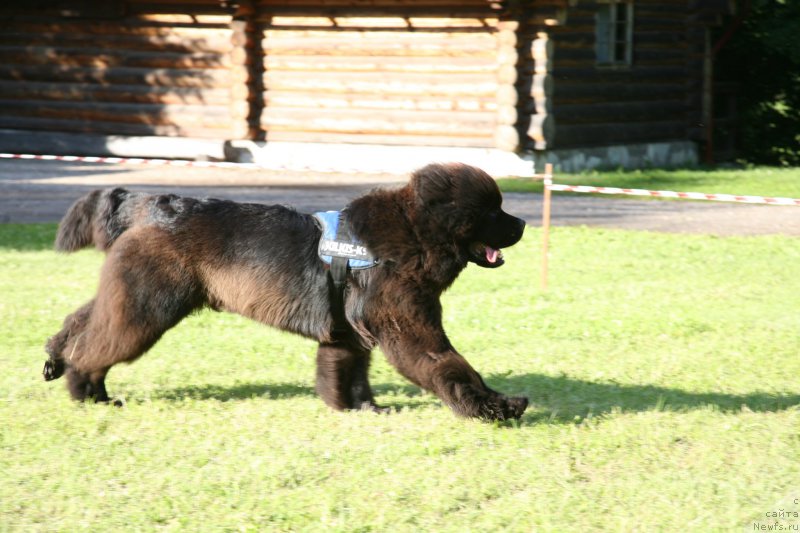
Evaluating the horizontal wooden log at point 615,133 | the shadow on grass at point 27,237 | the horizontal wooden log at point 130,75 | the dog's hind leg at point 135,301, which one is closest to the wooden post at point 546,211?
the dog's hind leg at point 135,301

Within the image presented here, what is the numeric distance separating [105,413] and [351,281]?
5.08 feet

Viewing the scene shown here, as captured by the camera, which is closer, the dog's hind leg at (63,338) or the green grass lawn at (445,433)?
the green grass lawn at (445,433)

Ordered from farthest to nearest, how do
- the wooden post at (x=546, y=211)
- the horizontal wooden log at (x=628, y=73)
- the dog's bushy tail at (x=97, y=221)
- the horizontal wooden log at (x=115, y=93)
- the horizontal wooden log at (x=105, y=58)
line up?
the horizontal wooden log at (x=115, y=93), the horizontal wooden log at (x=105, y=58), the horizontal wooden log at (x=628, y=73), the wooden post at (x=546, y=211), the dog's bushy tail at (x=97, y=221)

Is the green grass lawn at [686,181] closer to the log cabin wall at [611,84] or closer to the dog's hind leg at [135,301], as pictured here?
the log cabin wall at [611,84]

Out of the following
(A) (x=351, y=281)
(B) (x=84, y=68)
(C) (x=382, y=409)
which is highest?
(B) (x=84, y=68)

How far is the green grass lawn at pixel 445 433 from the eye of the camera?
14.6ft

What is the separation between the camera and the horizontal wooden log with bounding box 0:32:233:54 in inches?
812

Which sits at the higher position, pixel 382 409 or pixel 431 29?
pixel 431 29

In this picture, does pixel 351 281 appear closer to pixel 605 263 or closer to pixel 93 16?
pixel 605 263

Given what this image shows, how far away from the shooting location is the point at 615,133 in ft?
65.4

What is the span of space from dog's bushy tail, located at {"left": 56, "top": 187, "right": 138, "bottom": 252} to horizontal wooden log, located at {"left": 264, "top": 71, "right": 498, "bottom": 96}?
41.4 ft

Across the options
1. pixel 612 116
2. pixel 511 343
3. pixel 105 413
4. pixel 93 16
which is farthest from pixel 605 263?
pixel 93 16

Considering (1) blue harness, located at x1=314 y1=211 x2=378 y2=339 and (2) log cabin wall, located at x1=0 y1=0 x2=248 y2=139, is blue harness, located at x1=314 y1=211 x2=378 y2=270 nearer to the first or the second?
(1) blue harness, located at x1=314 y1=211 x2=378 y2=339

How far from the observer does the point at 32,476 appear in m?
4.87
